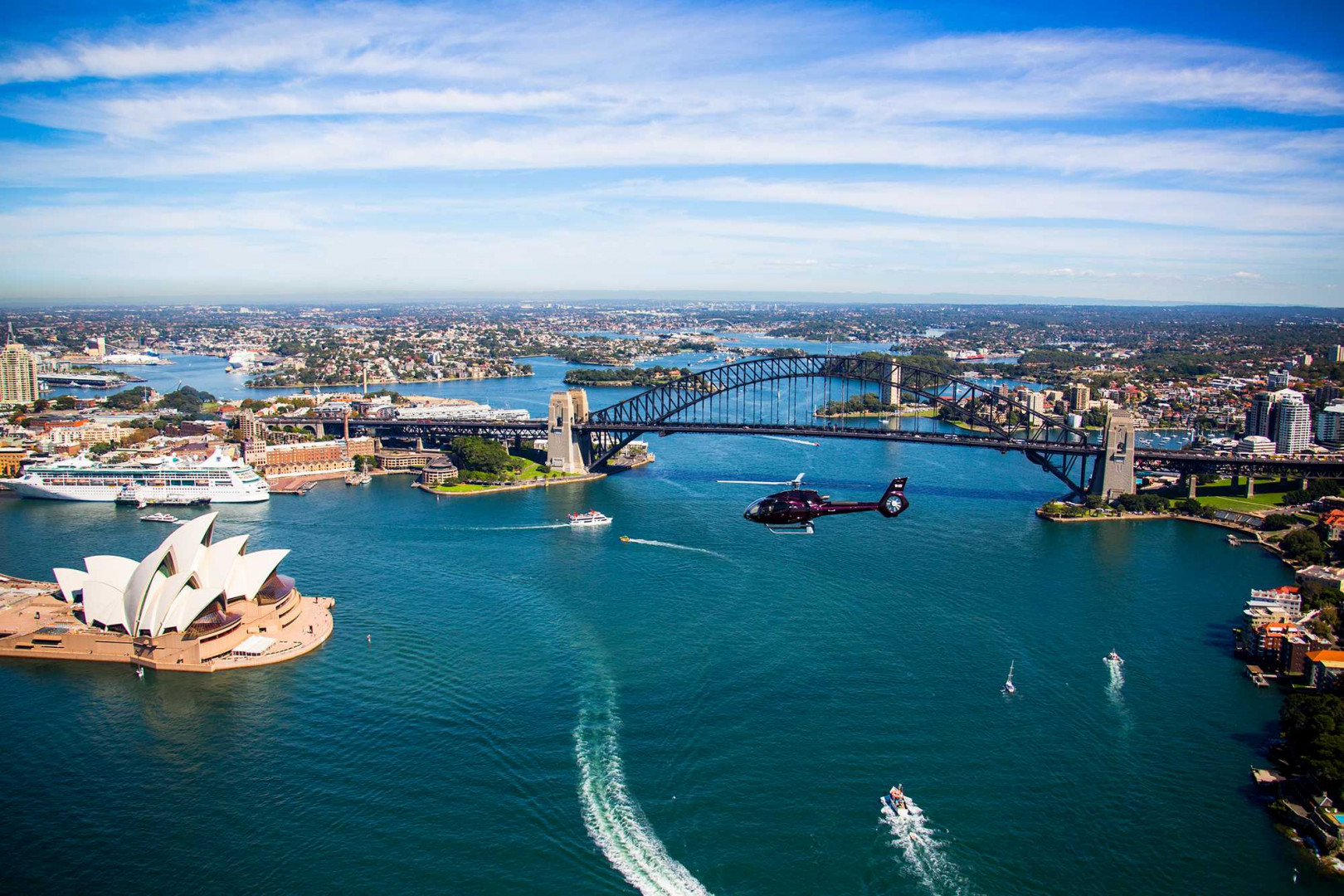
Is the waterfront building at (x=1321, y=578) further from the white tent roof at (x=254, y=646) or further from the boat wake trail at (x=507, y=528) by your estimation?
the white tent roof at (x=254, y=646)

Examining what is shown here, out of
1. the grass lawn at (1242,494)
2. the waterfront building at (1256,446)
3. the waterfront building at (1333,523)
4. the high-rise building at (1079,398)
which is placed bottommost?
the grass lawn at (1242,494)

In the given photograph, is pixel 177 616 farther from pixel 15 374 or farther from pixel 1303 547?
pixel 15 374

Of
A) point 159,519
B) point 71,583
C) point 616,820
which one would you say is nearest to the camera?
point 616,820

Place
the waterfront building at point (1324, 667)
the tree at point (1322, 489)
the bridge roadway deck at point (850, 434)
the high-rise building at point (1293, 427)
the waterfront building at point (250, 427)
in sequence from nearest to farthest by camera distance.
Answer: the waterfront building at point (1324, 667)
the tree at point (1322, 489)
the bridge roadway deck at point (850, 434)
the high-rise building at point (1293, 427)
the waterfront building at point (250, 427)

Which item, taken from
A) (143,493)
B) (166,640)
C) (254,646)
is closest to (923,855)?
(254,646)

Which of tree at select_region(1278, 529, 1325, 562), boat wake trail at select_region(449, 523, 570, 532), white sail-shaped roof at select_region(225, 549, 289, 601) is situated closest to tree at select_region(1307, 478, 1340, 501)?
tree at select_region(1278, 529, 1325, 562)

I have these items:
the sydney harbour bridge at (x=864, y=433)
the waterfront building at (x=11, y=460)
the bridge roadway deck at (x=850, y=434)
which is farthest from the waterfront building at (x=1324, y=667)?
the waterfront building at (x=11, y=460)

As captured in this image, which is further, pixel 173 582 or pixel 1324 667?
pixel 173 582

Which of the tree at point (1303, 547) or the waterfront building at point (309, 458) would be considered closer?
the tree at point (1303, 547)
